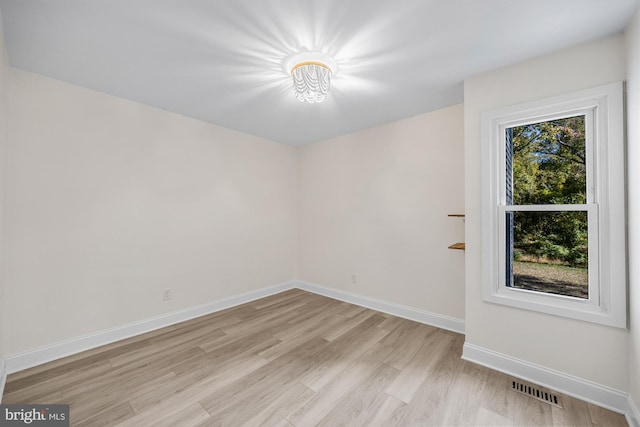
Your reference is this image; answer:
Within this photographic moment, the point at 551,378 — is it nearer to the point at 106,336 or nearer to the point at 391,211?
the point at 391,211

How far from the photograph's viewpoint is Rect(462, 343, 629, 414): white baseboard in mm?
1725

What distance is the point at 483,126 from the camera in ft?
7.27

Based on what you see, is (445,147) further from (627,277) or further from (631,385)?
(631,385)

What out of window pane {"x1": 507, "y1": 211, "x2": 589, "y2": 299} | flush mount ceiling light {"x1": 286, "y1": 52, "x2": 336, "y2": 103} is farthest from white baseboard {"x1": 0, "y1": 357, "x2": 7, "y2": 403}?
window pane {"x1": 507, "y1": 211, "x2": 589, "y2": 299}

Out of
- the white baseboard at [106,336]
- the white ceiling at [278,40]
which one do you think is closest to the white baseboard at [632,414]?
the white ceiling at [278,40]

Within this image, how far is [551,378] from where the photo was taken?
Answer: 75.9 inches

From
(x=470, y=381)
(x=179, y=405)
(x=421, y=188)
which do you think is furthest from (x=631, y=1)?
(x=179, y=405)

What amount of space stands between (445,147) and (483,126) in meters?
0.72

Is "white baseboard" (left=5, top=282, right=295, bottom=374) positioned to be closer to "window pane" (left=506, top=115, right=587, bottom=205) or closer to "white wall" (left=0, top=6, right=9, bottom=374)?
"white wall" (left=0, top=6, right=9, bottom=374)

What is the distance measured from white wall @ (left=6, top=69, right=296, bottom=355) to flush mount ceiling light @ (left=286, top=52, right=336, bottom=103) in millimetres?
1782

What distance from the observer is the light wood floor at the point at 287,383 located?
1679mm

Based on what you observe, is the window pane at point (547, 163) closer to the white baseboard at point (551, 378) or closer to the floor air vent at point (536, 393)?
the white baseboard at point (551, 378)

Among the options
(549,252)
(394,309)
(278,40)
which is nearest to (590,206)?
(549,252)

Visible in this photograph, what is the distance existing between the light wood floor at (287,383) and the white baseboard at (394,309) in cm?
13
